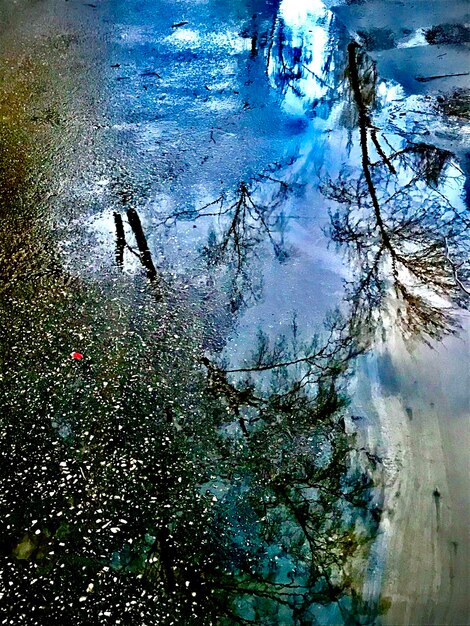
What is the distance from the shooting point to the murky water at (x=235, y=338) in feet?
8.99

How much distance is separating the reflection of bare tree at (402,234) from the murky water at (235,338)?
0.06 ft

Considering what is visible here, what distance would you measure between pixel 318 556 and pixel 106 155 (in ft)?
11.9

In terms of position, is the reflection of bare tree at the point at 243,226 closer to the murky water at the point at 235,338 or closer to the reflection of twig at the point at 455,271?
the murky water at the point at 235,338

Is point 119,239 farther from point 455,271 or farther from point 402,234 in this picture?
point 455,271

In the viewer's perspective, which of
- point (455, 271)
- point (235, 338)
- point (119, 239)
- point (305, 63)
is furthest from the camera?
Result: point (305, 63)

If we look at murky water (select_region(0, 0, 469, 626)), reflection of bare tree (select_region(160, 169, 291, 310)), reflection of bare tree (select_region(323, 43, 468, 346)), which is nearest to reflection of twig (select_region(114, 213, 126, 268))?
murky water (select_region(0, 0, 469, 626))

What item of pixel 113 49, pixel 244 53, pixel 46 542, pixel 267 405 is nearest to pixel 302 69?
pixel 244 53

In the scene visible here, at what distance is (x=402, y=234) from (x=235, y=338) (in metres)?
1.54

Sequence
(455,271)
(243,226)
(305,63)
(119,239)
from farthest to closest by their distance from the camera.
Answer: (305,63)
(243,226)
(119,239)
(455,271)

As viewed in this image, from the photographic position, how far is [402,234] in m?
4.31

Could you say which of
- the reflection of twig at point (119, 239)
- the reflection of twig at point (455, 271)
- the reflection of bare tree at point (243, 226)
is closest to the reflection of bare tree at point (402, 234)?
the reflection of twig at point (455, 271)

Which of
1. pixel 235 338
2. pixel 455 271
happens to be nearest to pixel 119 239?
pixel 235 338

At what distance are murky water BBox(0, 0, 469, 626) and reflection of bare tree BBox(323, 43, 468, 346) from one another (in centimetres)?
2

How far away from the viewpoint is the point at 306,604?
8.67ft
